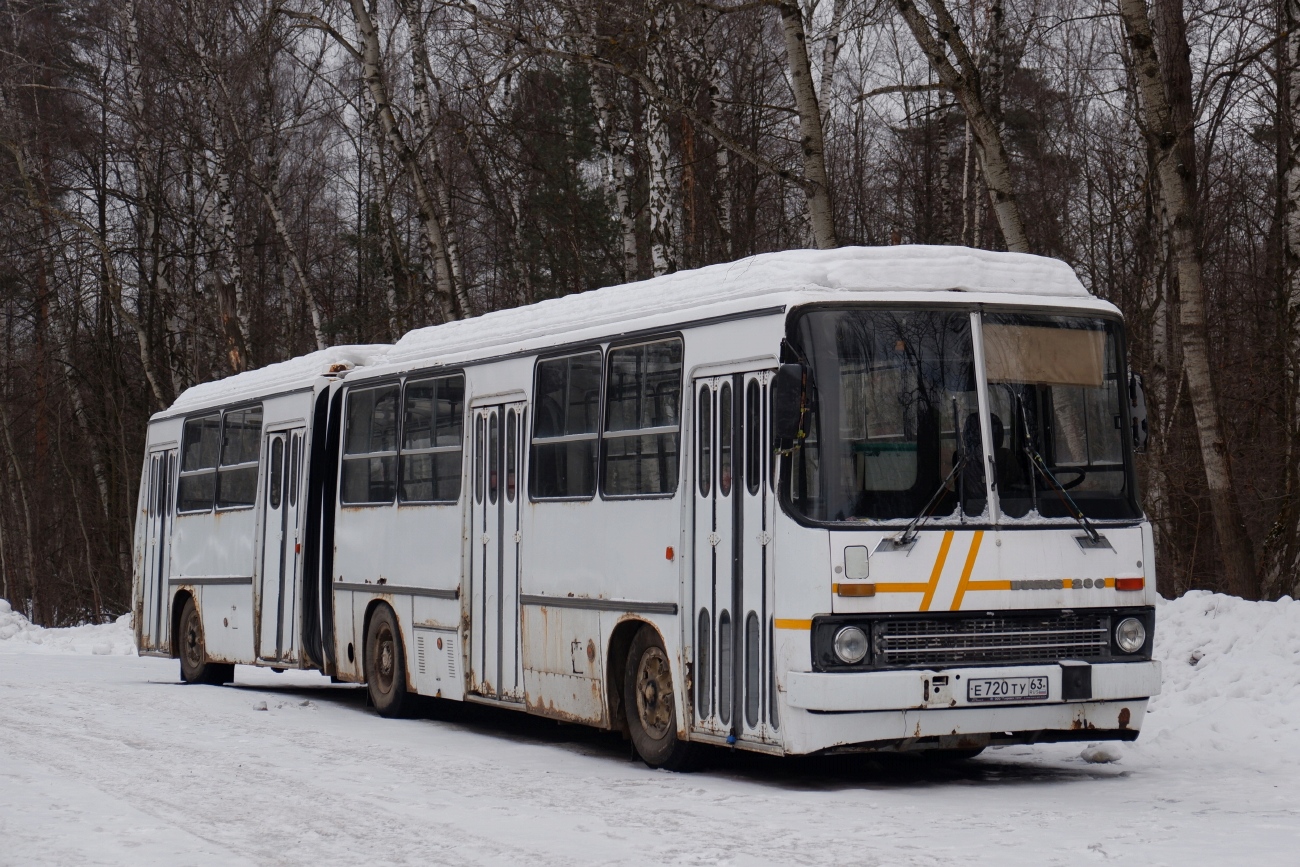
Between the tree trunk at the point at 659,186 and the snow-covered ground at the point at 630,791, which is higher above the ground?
the tree trunk at the point at 659,186

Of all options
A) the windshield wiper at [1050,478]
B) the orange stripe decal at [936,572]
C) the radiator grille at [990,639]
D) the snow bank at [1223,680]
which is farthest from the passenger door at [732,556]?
the snow bank at [1223,680]

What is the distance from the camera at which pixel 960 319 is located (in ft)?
33.8

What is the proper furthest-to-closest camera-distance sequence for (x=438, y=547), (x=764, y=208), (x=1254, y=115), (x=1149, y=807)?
(x=764, y=208)
(x=1254, y=115)
(x=438, y=547)
(x=1149, y=807)

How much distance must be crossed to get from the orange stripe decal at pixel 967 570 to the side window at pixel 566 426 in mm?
3014

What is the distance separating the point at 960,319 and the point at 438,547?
219 inches

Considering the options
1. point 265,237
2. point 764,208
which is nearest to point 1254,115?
point 764,208

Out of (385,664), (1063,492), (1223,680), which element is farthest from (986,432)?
(385,664)

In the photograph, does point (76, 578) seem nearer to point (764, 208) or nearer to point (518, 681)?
point (764, 208)

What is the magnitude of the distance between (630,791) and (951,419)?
276 centimetres

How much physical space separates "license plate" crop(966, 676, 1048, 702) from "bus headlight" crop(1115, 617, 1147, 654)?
0.64m

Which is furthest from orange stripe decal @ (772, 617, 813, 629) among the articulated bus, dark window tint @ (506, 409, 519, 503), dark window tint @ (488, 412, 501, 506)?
dark window tint @ (488, 412, 501, 506)

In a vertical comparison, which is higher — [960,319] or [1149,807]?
[960,319]

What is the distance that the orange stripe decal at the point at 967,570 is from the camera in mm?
9844

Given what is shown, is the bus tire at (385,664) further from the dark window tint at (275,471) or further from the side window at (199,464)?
the side window at (199,464)
